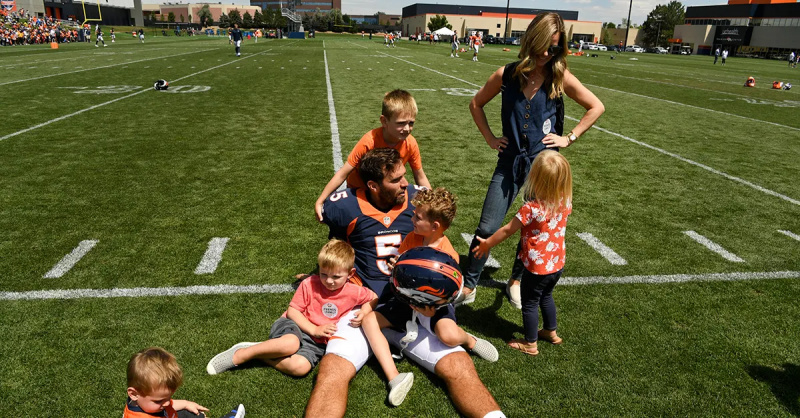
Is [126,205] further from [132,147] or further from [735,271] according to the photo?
[735,271]

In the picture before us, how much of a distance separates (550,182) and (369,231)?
1.33 metres

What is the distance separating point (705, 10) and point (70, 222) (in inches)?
4314

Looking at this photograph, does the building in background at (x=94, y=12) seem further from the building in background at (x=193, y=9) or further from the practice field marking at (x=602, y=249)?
the practice field marking at (x=602, y=249)

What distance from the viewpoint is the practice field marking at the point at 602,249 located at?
15.9 feet

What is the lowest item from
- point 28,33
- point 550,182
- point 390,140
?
point 550,182

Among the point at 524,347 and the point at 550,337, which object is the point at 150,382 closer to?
the point at 524,347

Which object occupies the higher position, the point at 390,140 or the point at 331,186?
the point at 390,140

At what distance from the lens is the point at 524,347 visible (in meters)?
3.47

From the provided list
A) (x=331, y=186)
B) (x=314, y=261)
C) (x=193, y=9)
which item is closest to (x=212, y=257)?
(x=314, y=261)

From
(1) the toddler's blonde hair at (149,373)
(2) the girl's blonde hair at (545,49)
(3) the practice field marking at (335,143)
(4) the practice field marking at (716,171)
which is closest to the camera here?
(1) the toddler's blonde hair at (149,373)

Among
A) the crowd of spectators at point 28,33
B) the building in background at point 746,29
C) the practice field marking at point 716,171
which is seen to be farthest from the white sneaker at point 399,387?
the building in background at point 746,29

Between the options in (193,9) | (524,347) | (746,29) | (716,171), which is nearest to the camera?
(524,347)

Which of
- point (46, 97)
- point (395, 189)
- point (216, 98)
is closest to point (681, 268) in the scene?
point (395, 189)

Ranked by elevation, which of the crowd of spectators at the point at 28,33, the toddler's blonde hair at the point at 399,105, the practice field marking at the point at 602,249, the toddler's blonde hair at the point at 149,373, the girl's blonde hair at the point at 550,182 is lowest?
the practice field marking at the point at 602,249
